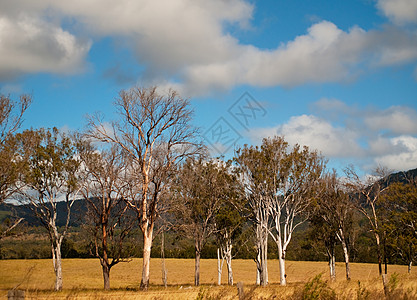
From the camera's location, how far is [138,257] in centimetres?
9438

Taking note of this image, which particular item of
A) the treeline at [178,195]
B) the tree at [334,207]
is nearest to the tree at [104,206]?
the treeline at [178,195]

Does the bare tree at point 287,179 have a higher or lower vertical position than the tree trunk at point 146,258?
higher

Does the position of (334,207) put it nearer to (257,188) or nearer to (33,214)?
(257,188)

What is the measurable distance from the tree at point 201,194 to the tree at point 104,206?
708cm

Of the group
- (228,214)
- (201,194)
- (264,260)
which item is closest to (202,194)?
(201,194)

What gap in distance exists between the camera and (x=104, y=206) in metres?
29.8

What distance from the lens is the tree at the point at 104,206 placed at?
28953 mm

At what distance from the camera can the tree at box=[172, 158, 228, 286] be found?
3719 cm

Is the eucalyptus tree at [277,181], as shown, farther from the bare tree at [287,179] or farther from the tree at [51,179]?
the tree at [51,179]

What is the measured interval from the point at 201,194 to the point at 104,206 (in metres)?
11.9

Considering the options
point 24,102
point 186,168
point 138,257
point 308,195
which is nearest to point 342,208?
point 308,195

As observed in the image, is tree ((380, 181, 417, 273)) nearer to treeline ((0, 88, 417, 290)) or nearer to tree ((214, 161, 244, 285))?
treeline ((0, 88, 417, 290))

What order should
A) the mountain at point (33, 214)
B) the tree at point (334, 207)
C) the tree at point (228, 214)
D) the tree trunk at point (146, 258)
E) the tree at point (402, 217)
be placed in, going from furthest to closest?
the tree at point (334, 207), the tree at point (228, 214), the tree at point (402, 217), the mountain at point (33, 214), the tree trunk at point (146, 258)

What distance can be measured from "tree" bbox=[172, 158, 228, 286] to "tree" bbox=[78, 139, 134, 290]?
7.08 m
